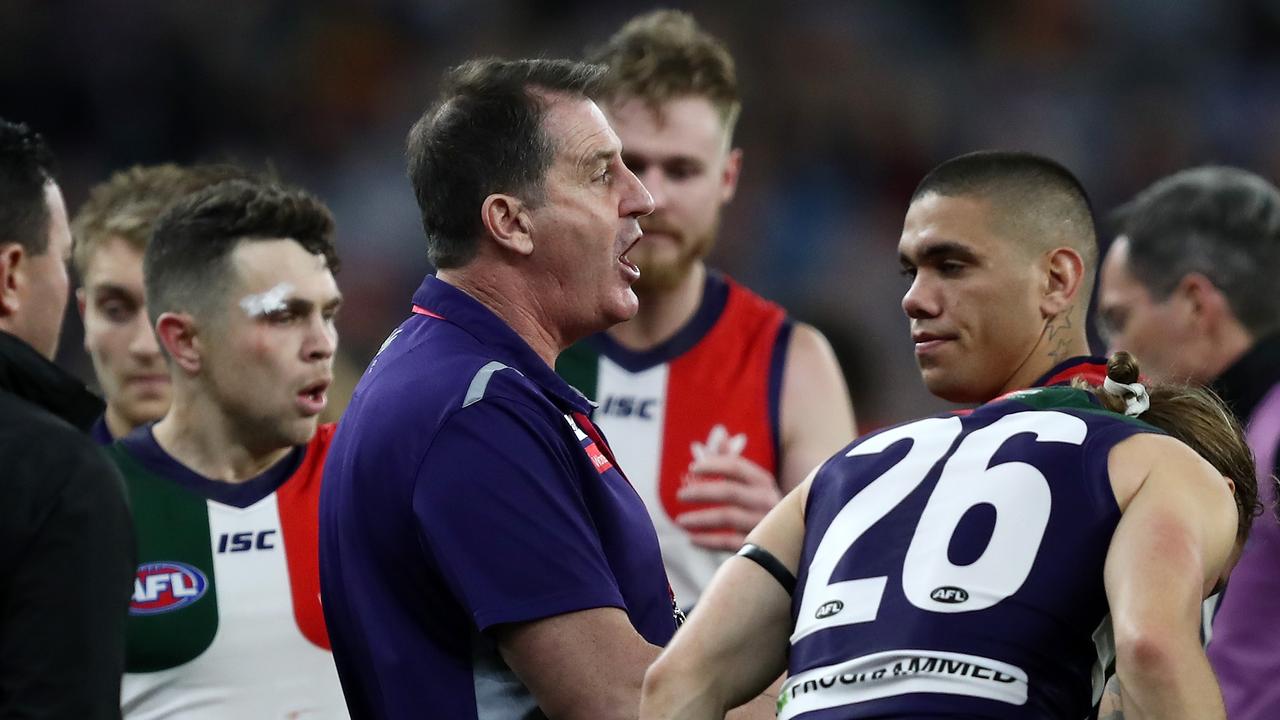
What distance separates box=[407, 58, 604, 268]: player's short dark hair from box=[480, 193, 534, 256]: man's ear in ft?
0.06

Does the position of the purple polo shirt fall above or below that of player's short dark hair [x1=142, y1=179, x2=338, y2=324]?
below

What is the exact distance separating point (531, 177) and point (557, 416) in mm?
522

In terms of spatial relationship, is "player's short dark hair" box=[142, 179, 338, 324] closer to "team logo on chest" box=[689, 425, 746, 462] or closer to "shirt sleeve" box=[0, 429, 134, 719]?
"team logo on chest" box=[689, 425, 746, 462]

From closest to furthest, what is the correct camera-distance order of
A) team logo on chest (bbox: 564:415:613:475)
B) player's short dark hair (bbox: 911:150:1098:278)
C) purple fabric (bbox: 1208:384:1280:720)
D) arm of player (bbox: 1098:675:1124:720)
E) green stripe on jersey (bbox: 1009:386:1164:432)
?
arm of player (bbox: 1098:675:1124:720)
green stripe on jersey (bbox: 1009:386:1164:432)
team logo on chest (bbox: 564:415:613:475)
player's short dark hair (bbox: 911:150:1098:278)
purple fabric (bbox: 1208:384:1280:720)

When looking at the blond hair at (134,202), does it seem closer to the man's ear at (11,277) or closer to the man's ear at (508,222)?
the man's ear at (11,277)

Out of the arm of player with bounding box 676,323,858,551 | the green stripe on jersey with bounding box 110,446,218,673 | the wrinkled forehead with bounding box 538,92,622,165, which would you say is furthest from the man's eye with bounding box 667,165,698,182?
the green stripe on jersey with bounding box 110,446,218,673

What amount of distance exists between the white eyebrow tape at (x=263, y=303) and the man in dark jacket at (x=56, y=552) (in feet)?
4.15

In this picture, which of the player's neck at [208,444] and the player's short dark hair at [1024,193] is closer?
the player's short dark hair at [1024,193]

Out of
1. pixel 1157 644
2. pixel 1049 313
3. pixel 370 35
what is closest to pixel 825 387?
pixel 1049 313

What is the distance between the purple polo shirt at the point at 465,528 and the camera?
9.16 feet

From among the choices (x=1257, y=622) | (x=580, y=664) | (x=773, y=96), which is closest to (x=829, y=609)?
(x=580, y=664)

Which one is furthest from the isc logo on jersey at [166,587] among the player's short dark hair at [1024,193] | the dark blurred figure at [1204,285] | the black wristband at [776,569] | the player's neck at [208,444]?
the dark blurred figure at [1204,285]

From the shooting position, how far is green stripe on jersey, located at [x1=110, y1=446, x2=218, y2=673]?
373cm

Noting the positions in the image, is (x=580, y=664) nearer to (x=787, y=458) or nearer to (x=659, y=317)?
(x=787, y=458)
